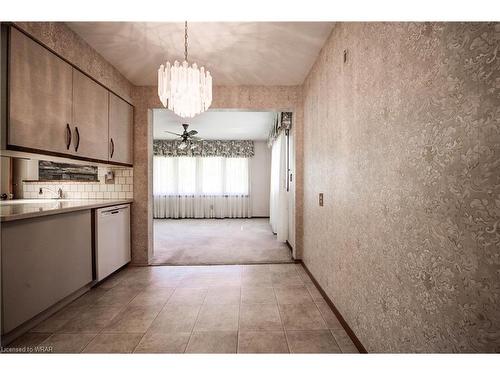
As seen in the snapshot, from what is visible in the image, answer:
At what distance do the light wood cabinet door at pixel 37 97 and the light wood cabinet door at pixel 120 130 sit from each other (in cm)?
70

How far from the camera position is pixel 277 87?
362cm

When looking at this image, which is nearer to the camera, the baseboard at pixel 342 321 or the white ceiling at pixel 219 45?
the baseboard at pixel 342 321

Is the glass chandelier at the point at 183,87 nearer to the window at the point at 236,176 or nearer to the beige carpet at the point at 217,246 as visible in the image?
the beige carpet at the point at 217,246

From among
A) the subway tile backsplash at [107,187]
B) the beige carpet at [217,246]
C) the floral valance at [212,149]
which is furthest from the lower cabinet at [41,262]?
the floral valance at [212,149]

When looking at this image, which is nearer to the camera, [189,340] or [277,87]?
[189,340]

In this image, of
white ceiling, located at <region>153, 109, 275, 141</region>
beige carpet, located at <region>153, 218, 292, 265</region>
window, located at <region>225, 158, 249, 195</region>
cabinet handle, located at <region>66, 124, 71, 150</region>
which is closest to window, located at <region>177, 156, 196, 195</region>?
white ceiling, located at <region>153, 109, 275, 141</region>

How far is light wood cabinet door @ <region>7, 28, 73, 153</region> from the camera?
5.77 ft

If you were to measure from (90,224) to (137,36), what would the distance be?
1958 mm

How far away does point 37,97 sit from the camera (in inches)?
77.0

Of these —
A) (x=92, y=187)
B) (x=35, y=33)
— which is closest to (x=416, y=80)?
(x=35, y=33)

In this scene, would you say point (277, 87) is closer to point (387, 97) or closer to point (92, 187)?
point (387, 97)

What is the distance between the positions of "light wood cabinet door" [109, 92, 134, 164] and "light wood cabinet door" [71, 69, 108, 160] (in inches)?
4.7

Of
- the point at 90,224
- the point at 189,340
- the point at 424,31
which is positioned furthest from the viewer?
the point at 90,224

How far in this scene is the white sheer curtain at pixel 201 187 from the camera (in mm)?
8445
